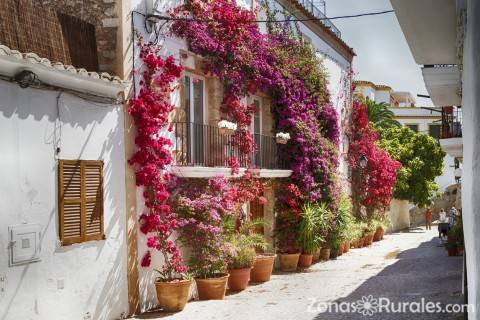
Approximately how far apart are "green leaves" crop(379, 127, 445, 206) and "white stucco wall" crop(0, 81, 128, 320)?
2717cm

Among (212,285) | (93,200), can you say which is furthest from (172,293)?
(93,200)

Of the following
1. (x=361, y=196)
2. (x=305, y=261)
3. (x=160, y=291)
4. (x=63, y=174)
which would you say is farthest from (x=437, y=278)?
(x=361, y=196)

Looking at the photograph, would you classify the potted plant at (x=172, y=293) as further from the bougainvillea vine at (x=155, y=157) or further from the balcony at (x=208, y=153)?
the balcony at (x=208, y=153)

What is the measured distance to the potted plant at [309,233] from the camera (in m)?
16.8

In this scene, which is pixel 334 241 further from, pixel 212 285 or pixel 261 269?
pixel 212 285

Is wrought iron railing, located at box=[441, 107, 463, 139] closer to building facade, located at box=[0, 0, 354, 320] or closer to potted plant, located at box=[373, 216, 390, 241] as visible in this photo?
building facade, located at box=[0, 0, 354, 320]

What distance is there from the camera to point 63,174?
902cm

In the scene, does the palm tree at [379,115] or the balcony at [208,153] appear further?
the palm tree at [379,115]

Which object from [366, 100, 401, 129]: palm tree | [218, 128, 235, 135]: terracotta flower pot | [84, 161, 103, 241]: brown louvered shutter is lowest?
[84, 161, 103, 241]: brown louvered shutter

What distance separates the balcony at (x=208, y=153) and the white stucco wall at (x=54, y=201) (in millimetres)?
1819

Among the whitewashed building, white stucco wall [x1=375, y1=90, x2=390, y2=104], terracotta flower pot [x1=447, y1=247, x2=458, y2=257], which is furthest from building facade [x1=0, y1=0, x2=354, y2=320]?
white stucco wall [x1=375, y1=90, x2=390, y2=104]

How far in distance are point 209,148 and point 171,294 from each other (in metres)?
3.93

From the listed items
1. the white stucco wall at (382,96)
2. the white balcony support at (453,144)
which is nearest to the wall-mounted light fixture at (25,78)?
the white balcony support at (453,144)

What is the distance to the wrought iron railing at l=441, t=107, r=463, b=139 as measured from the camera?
17047mm
